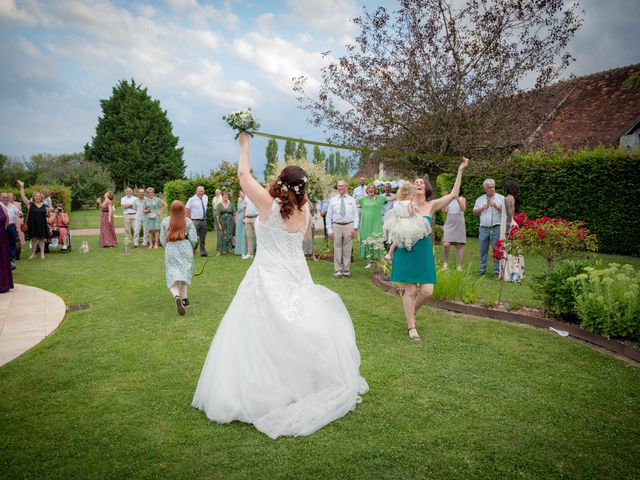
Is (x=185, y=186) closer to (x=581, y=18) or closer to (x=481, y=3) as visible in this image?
(x=481, y=3)

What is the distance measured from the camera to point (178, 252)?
24.2 feet

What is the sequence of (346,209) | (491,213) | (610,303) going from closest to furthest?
(610,303) → (491,213) → (346,209)

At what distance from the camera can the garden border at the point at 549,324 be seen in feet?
17.1

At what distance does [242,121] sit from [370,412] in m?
2.91

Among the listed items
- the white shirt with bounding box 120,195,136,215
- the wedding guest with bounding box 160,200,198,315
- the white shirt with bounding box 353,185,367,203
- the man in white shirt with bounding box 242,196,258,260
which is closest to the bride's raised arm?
the wedding guest with bounding box 160,200,198,315

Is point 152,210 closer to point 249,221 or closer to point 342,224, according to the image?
point 249,221

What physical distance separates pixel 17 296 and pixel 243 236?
6468 mm

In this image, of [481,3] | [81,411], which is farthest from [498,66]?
[81,411]

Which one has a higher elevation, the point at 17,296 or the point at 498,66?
the point at 498,66

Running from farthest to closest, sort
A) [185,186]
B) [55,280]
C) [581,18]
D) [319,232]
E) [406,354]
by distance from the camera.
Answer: [185,186]
[319,232]
[581,18]
[55,280]
[406,354]

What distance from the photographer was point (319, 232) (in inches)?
826

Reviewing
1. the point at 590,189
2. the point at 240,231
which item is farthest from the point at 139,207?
the point at 590,189

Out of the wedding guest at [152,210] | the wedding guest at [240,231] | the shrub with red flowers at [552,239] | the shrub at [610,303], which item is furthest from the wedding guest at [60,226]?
the shrub at [610,303]

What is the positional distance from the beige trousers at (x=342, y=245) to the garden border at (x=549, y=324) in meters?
2.09
